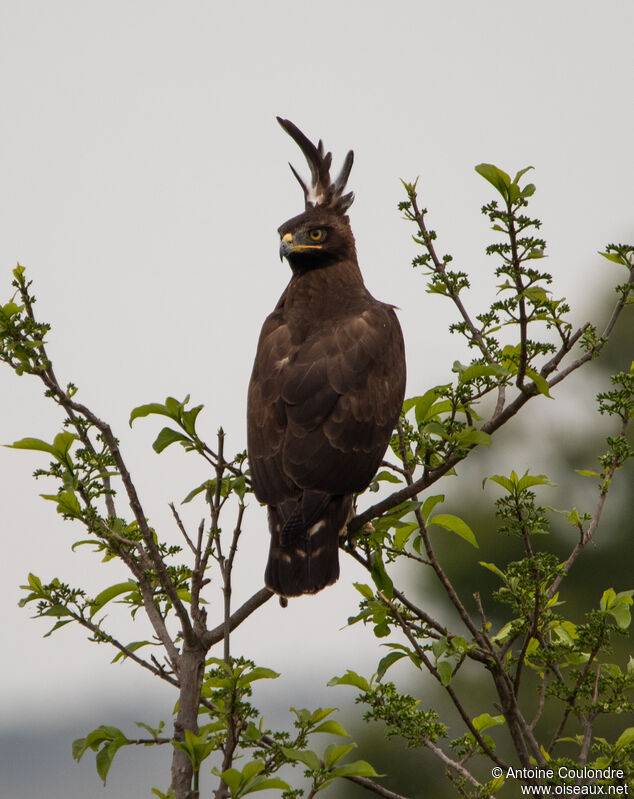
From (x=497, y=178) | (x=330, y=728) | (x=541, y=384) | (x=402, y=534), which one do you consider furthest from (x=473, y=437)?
(x=330, y=728)

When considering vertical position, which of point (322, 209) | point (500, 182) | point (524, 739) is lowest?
point (524, 739)

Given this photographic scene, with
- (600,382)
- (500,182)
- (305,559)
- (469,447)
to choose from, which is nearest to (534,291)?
(500,182)

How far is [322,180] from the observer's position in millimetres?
7602

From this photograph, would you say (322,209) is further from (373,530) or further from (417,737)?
(417,737)

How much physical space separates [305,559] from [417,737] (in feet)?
3.40

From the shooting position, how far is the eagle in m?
5.11

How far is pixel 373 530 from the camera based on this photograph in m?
4.89

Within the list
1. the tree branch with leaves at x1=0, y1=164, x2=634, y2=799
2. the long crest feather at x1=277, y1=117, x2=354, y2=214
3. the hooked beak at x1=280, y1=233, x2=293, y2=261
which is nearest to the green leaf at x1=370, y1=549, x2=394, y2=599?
the tree branch with leaves at x1=0, y1=164, x2=634, y2=799

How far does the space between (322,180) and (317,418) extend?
2.77 metres

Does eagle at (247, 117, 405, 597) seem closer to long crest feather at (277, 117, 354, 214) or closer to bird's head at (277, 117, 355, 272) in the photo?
bird's head at (277, 117, 355, 272)

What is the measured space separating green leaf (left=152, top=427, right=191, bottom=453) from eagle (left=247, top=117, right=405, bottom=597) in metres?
0.87

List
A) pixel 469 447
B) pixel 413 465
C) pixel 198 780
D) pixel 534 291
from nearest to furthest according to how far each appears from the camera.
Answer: pixel 198 780
pixel 534 291
pixel 469 447
pixel 413 465

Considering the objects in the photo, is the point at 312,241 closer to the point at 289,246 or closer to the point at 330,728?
the point at 289,246

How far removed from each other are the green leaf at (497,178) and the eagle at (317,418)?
158 centimetres
